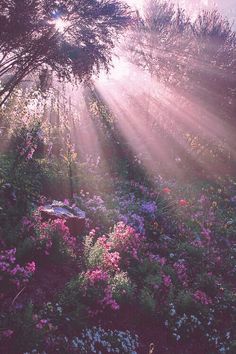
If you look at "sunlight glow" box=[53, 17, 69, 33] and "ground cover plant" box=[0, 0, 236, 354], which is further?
"sunlight glow" box=[53, 17, 69, 33]

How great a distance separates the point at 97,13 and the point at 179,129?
412 inches

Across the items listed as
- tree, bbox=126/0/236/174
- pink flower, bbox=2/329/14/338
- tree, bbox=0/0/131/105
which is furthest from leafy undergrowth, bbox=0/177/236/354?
tree, bbox=126/0/236/174

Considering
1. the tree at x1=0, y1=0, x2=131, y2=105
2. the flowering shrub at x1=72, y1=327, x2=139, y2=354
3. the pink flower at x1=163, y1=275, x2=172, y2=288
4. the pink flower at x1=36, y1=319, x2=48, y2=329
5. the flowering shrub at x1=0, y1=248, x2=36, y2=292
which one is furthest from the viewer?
the tree at x1=0, y1=0, x2=131, y2=105

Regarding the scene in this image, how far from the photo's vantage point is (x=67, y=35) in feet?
41.3

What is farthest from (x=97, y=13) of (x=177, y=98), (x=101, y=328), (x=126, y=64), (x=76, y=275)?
(x=126, y=64)

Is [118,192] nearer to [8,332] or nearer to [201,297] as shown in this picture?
[201,297]

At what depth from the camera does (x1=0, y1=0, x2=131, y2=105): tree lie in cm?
1114

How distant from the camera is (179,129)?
857 inches

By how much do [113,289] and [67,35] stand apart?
8738 millimetres

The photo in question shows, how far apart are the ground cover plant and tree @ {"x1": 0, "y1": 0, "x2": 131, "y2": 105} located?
0.15 feet

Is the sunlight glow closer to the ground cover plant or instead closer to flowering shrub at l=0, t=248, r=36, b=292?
the ground cover plant

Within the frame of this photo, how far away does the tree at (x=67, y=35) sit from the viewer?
11141mm

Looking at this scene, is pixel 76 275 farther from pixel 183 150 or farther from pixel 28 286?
pixel 183 150

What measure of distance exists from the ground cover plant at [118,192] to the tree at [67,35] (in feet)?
0.15
